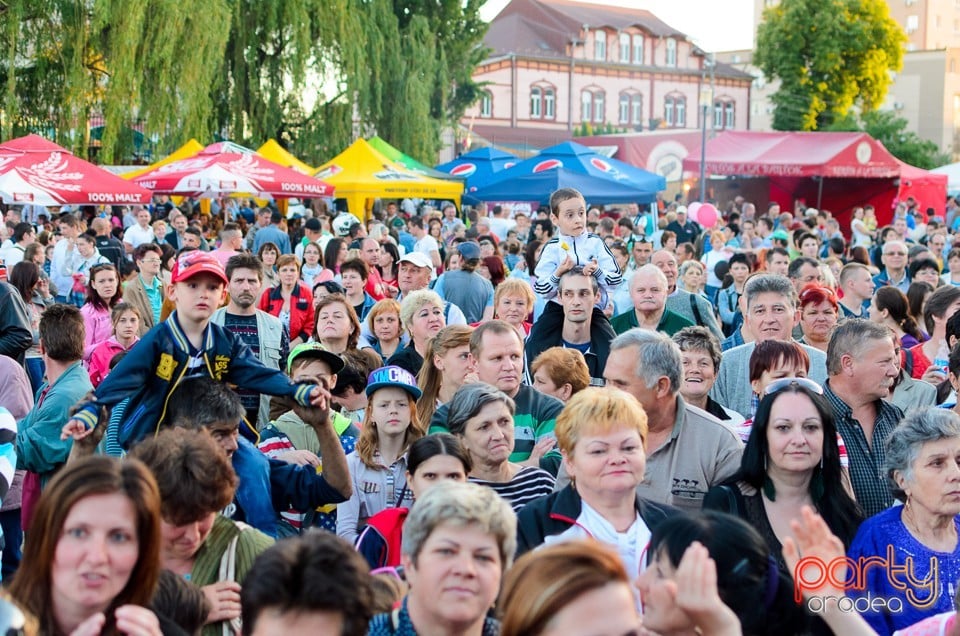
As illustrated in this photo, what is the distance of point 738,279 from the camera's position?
1020cm

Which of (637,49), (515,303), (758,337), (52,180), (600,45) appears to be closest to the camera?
(758,337)

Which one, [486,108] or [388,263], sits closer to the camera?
[388,263]

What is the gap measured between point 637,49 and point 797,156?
4206 centimetres

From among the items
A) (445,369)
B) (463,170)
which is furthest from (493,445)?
(463,170)

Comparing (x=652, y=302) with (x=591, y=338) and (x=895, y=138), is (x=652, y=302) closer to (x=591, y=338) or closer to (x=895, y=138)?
(x=591, y=338)

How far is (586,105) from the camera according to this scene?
68500 mm

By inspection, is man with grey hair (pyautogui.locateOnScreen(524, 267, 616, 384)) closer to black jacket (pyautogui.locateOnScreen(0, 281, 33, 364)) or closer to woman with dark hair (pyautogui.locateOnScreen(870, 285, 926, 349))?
woman with dark hair (pyautogui.locateOnScreen(870, 285, 926, 349))

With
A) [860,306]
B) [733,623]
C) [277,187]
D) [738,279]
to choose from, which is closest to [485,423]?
[733,623]

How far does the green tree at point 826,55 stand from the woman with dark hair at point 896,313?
46.5 m

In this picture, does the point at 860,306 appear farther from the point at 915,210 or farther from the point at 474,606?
the point at 915,210

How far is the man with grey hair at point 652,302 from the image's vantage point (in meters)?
→ 7.30

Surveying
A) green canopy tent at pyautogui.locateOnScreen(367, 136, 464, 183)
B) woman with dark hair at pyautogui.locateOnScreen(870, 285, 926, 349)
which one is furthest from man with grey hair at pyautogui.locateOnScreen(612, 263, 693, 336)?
green canopy tent at pyautogui.locateOnScreen(367, 136, 464, 183)

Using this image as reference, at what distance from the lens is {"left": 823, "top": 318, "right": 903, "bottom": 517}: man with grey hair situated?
475 cm

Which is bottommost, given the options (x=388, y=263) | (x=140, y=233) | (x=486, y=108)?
(x=388, y=263)
